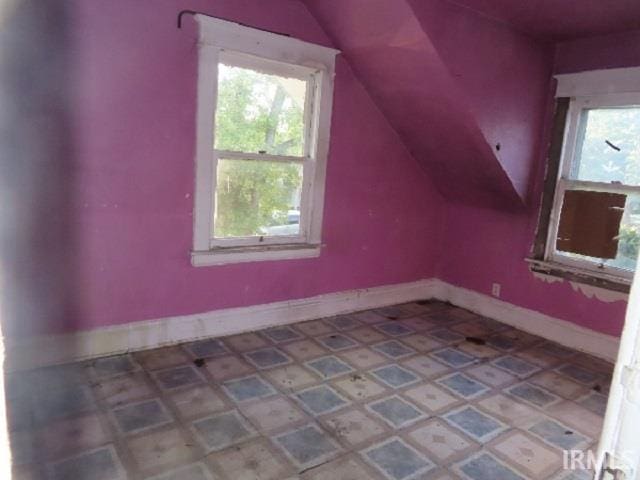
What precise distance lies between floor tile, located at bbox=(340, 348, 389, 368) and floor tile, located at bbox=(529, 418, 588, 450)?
38.8 inches

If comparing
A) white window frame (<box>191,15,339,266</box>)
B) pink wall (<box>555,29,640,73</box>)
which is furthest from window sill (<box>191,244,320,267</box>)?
pink wall (<box>555,29,640,73</box>)

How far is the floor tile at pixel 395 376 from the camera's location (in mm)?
2697

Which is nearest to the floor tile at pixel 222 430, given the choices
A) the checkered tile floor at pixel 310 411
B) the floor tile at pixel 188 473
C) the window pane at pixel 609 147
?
the checkered tile floor at pixel 310 411

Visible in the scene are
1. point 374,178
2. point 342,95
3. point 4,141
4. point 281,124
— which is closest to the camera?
point 4,141

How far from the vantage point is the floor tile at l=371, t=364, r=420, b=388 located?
106 inches

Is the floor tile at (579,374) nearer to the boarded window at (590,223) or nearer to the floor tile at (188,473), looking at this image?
the boarded window at (590,223)

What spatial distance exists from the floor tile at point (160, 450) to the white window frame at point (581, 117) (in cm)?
303

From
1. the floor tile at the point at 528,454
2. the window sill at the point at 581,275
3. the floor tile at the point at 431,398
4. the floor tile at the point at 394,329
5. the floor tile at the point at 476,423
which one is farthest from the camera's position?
the floor tile at the point at 394,329

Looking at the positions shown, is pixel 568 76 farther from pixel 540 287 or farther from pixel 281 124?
pixel 281 124

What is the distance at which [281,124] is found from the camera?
3230 mm

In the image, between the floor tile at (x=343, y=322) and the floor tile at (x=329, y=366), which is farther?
the floor tile at (x=343, y=322)

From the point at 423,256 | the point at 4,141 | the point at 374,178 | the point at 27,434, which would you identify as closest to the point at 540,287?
the point at 423,256

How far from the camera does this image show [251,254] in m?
3.19

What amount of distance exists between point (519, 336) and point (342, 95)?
2.41 metres
